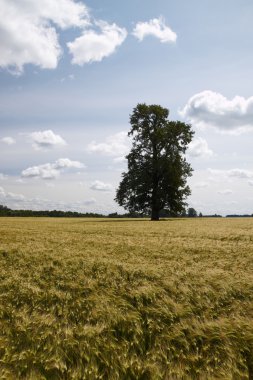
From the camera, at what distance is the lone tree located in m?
43.6

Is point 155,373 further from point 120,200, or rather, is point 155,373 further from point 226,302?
point 120,200

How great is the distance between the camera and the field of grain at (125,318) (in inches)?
221

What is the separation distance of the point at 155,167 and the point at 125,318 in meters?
37.2

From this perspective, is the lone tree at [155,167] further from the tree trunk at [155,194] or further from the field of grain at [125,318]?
the field of grain at [125,318]

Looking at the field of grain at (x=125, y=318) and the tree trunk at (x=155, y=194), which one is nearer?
the field of grain at (x=125, y=318)

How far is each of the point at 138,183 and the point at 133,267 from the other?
34.9 metres

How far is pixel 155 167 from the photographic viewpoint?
43031mm

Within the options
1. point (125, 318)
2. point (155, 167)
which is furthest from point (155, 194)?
point (125, 318)

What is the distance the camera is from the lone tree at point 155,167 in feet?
143

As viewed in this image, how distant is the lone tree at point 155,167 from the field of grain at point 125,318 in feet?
112

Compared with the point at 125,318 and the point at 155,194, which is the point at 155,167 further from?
the point at 125,318

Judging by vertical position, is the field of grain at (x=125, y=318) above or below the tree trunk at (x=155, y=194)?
below

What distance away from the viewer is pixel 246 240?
1366cm

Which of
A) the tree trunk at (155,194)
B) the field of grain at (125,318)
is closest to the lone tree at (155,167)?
the tree trunk at (155,194)
